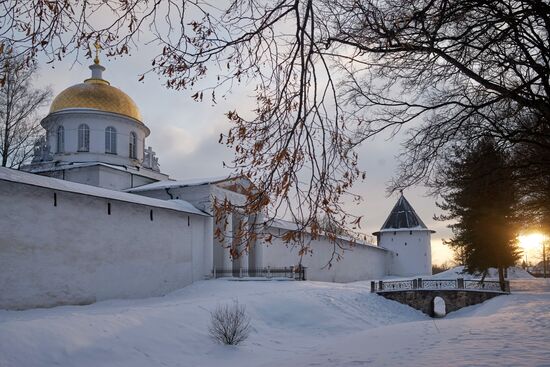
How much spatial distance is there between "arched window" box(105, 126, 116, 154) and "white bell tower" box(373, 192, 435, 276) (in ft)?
85.5

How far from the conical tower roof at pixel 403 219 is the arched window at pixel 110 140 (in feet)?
85.5

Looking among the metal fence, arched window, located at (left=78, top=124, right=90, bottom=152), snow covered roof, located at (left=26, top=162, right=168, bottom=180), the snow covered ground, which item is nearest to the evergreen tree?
the snow covered ground

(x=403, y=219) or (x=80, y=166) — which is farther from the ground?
(x=80, y=166)

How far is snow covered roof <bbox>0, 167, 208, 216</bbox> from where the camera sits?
15.1m

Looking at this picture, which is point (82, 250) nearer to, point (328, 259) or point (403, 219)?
point (328, 259)

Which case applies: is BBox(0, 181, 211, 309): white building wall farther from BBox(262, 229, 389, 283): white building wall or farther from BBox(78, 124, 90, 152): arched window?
BBox(78, 124, 90, 152): arched window

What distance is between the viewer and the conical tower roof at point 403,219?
45.4m

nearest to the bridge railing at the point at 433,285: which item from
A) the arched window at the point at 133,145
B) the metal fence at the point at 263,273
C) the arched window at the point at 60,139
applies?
the metal fence at the point at 263,273

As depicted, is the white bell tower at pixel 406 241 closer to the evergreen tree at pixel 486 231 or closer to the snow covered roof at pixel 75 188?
the evergreen tree at pixel 486 231

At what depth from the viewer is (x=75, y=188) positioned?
56.0 ft

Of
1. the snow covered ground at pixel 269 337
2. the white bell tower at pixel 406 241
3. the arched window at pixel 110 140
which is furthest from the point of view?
the white bell tower at pixel 406 241

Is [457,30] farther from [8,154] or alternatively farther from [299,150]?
[8,154]

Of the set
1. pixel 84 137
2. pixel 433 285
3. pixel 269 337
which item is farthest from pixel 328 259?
pixel 269 337

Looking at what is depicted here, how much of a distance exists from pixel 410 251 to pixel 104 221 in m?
32.8
